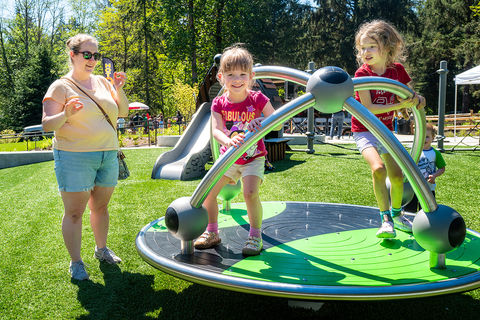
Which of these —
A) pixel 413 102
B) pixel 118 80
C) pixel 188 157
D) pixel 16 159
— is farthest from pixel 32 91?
pixel 413 102

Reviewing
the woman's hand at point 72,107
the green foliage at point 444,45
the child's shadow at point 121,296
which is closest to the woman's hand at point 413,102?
the child's shadow at point 121,296

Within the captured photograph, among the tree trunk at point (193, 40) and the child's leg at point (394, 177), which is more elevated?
the tree trunk at point (193, 40)

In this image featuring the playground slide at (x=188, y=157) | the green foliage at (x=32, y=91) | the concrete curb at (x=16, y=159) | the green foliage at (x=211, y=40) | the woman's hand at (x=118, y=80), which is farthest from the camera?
the green foliage at (x=211, y=40)

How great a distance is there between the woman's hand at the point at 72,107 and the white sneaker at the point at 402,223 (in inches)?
99.4

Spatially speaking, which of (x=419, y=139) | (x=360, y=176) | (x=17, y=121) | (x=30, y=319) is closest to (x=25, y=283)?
(x=30, y=319)

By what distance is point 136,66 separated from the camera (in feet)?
108

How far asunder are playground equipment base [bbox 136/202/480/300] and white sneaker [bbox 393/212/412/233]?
8 centimetres

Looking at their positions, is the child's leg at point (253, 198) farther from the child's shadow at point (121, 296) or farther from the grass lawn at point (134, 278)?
the child's shadow at point (121, 296)

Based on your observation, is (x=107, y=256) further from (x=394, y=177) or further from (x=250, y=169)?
(x=394, y=177)

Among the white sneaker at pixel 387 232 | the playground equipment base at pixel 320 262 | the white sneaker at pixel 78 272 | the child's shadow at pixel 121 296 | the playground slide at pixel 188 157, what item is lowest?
the child's shadow at pixel 121 296

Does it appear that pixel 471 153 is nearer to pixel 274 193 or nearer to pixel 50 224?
pixel 274 193

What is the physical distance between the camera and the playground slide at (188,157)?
740cm

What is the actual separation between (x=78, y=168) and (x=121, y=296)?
93 cm

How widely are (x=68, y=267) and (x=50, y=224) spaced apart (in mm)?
1701
